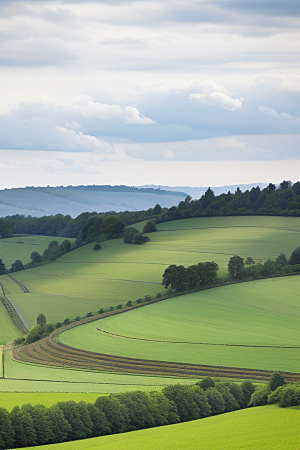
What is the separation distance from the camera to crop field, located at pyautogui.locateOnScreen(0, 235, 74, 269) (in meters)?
132

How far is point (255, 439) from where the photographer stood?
110 ft

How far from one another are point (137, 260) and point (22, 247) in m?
42.9

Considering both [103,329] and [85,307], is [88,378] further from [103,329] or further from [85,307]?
[85,307]

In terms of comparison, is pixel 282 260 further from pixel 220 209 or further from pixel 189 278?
pixel 220 209

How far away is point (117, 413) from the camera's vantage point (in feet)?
127

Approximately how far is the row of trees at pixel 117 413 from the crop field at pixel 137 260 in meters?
41.0

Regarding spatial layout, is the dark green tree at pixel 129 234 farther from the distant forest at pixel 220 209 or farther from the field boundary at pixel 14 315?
the field boundary at pixel 14 315

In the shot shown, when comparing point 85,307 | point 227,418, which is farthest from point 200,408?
point 85,307

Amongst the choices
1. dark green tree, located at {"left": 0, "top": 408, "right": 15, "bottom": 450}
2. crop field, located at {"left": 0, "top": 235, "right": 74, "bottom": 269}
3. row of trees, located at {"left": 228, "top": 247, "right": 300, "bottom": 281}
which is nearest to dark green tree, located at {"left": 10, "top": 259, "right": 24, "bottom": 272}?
crop field, located at {"left": 0, "top": 235, "right": 74, "bottom": 269}

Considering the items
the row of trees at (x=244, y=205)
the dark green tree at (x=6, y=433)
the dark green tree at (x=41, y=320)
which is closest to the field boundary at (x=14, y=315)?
the dark green tree at (x=41, y=320)

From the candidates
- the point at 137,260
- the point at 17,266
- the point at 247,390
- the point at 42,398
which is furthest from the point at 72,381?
the point at 17,266

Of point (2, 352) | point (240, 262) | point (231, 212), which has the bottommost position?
point (2, 352)

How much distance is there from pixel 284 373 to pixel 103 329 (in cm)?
2551

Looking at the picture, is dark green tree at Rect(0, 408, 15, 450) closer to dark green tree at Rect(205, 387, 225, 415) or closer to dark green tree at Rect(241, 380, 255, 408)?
dark green tree at Rect(205, 387, 225, 415)
